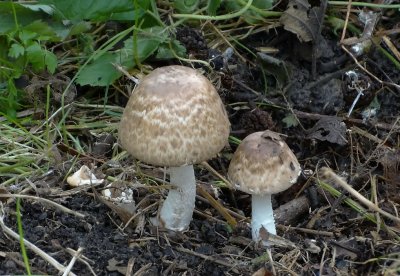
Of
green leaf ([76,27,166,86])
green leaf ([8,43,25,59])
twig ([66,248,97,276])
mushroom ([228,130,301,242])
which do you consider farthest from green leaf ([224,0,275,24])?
twig ([66,248,97,276])

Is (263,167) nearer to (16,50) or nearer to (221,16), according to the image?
(221,16)

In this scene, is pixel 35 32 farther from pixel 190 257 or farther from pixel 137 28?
pixel 190 257

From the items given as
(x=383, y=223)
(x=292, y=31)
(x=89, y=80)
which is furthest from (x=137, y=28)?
(x=383, y=223)

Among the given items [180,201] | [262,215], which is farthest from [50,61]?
[262,215]

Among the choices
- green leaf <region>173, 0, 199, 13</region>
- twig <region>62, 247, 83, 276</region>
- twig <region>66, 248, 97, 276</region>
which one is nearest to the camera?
twig <region>62, 247, 83, 276</region>

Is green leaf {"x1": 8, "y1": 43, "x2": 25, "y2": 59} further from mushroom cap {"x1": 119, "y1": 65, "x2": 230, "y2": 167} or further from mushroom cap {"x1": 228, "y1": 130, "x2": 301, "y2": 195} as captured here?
mushroom cap {"x1": 228, "y1": 130, "x2": 301, "y2": 195}

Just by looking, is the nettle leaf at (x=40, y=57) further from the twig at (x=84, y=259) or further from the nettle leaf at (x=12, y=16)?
the twig at (x=84, y=259)
